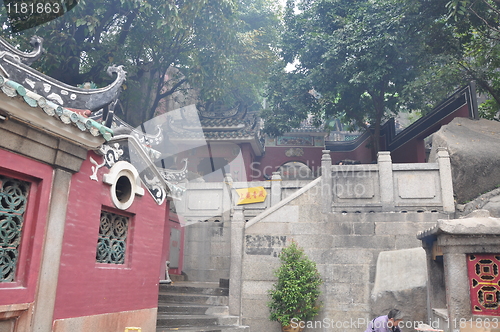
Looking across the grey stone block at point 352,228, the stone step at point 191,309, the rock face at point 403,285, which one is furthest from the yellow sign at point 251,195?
the rock face at point 403,285

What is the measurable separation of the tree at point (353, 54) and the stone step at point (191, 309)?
9878 millimetres

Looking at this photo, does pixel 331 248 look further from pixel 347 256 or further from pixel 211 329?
pixel 211 329

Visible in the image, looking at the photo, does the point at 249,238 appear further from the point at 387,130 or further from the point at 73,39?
the point at 387,130

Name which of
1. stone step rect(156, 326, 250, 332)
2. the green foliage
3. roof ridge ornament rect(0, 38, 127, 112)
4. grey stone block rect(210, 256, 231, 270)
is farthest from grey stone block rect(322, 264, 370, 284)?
roof ridge ornament rect(0, 38, 127, 112)

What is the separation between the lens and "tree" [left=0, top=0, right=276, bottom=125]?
460 inches

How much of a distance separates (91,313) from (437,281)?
17.6 ft

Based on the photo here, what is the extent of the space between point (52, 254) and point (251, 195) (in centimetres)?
737

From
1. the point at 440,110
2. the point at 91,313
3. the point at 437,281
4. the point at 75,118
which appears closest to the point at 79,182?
the point at 75,118

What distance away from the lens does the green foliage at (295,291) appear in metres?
8.55

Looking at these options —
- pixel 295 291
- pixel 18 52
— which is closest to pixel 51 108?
pixel 18 52

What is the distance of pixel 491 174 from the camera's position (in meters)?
10.9

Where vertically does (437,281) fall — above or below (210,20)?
below

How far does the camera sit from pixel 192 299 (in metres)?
9.71

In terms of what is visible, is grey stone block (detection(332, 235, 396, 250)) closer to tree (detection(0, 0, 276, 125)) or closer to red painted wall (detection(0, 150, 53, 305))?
red painted wall (detection(0, 150, 53, 305))
